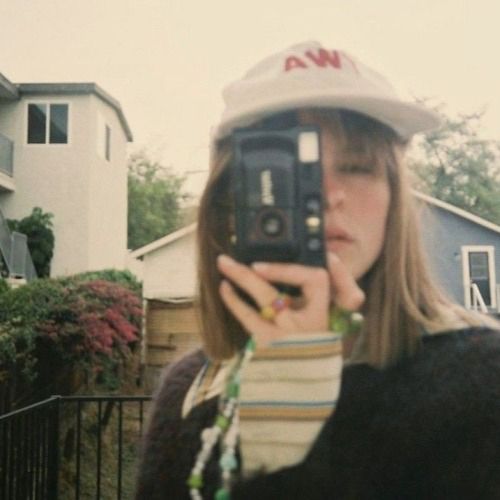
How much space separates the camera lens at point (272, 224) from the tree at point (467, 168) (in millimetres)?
29148

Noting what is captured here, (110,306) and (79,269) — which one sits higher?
(79,269)

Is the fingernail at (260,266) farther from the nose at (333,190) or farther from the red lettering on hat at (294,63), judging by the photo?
the red lettering on hat at (294,63)

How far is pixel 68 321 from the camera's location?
28.0 feet

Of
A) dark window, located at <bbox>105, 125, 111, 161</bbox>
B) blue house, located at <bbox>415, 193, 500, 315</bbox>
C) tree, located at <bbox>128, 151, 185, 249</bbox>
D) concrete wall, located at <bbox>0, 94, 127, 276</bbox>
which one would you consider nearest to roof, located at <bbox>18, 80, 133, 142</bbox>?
concrete wall, located at <bbox>0, 94, 127, 276</bbox>

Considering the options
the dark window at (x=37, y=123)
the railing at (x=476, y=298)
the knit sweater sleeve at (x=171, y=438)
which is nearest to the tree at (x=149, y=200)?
the dark window at (x=37, y=123)

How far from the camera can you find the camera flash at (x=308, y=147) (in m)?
1.09

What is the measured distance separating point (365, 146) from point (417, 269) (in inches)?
9.4

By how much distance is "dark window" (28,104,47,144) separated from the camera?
17603 millimetres

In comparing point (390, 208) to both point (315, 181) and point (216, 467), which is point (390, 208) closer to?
point (315, 181)

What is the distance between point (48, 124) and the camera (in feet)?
58.4

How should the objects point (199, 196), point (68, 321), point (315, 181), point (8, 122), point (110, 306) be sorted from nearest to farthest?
point (315, 181) < point (199, 196) < point (68, 321) < point (110, 306) < point (8, 122)

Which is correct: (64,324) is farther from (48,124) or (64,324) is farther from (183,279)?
(48,124)

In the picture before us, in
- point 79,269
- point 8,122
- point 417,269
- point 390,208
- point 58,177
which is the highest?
point 8,122

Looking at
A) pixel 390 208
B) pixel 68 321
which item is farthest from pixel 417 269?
pixel 68 321
